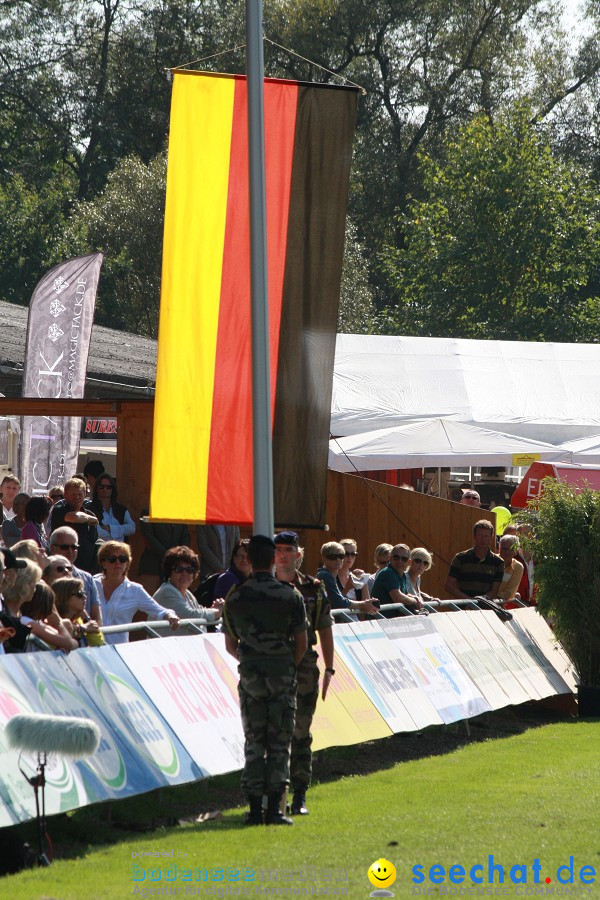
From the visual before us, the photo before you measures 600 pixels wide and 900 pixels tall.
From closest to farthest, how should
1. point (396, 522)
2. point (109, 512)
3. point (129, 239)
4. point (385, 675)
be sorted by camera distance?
point (385, 675) < point (109, 512) < point (396, 522) < point (129, 239)

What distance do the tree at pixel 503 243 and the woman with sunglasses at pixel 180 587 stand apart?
3823 cm

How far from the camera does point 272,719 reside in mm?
8383

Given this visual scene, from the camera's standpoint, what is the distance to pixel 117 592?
10.7 m

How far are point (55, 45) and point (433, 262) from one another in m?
18.0

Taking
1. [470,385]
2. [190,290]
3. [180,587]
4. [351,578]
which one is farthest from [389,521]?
[470,385]

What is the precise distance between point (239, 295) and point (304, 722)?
305cm

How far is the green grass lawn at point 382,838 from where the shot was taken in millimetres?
6711

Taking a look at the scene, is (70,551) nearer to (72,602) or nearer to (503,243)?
(72,602)

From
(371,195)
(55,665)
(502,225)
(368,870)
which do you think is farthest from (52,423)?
(371,195)

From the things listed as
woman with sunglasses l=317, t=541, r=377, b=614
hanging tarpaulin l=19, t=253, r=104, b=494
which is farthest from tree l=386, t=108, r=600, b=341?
woman with sunglasses l=317, t=541, r=377, b=614

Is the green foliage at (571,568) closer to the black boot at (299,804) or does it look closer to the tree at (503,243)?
the black boot at (299,804)

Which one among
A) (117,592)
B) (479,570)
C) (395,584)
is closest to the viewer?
(117,592)

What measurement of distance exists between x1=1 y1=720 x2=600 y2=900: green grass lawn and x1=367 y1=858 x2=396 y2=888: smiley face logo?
5cm

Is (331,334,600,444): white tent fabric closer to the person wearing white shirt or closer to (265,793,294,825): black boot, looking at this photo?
the person wearing white shirt
